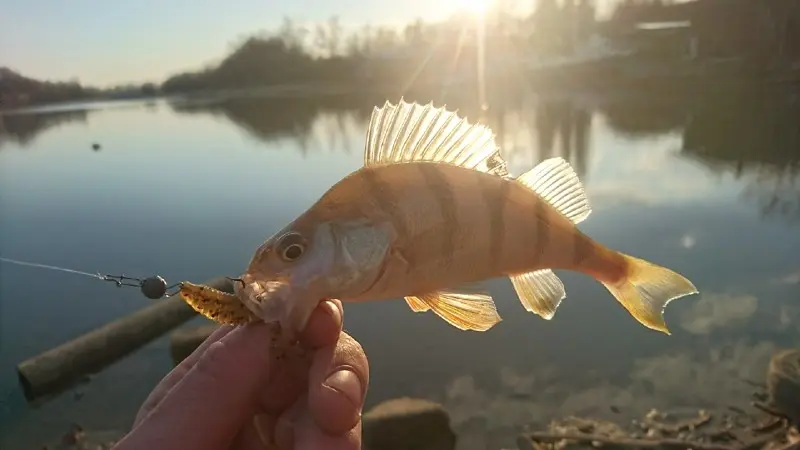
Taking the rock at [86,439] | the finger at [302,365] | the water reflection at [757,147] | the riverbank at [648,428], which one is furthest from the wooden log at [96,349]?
the water reflection at [757,147]

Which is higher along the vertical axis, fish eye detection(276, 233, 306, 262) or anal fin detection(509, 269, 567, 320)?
fish eye detection(276, 233, 306, 262)

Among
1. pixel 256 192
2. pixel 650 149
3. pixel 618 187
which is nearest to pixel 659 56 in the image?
pixel 650 149

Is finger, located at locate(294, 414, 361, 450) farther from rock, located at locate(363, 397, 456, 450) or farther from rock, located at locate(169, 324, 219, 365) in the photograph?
rock, located at locate(169, 324, 219, 365)

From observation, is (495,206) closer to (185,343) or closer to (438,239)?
(438,239)

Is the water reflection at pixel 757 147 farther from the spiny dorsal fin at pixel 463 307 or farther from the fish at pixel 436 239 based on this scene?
the spiny dorsal fin at pixel 463 307

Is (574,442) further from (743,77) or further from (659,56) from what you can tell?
(659,56)

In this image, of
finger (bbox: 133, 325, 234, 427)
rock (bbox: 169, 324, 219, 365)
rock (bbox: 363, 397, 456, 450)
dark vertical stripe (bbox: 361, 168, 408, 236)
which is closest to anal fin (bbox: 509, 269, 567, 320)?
dark vertical stripe (bbox: 361, 168, 408, 236)

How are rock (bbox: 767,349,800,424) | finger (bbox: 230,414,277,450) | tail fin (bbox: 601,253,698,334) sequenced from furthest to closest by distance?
rock (bbox: 767,349,800,424) < tail fin (bbox: 601,253,698,334) < finger (bbox: 230,414,277,450)
